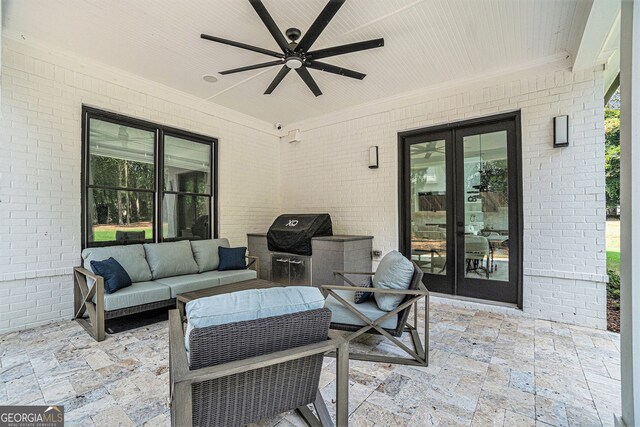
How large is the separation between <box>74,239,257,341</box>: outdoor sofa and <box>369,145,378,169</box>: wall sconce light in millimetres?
2638

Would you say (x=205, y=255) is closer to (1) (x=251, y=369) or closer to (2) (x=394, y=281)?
(2) (x=394, y=281)

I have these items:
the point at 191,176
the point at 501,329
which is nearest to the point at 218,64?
the point at 191,176

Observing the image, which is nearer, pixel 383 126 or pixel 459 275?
pixel 459 275

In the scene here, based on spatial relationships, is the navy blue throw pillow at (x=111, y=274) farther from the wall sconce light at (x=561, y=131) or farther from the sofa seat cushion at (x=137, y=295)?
the wall sconce light at (x=561, y=131)

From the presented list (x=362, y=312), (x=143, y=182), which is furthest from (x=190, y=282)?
(x=362, y=312)

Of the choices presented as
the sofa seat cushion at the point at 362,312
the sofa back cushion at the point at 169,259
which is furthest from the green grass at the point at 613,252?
the sofa back cushion at the point at 169,259

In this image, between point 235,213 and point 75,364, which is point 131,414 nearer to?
point 75,364

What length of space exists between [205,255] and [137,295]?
127 centimetres

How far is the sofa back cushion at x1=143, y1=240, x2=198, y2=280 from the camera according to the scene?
3891 millimetres

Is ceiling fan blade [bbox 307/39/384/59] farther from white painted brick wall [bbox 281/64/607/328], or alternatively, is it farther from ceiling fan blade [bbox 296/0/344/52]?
white painted brick wall [bbox 281/64/607/328]

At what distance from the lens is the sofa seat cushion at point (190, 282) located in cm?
355

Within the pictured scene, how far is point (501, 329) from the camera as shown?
3.27m

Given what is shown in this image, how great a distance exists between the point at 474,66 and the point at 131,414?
499 cm

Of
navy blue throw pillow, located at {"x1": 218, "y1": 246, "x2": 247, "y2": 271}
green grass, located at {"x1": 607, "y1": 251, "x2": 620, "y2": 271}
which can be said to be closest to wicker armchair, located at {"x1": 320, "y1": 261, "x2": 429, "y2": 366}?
navy blue throw pillow, located at {"x1": 218, "y1": 246, "x2": 247, "y2": 271}
